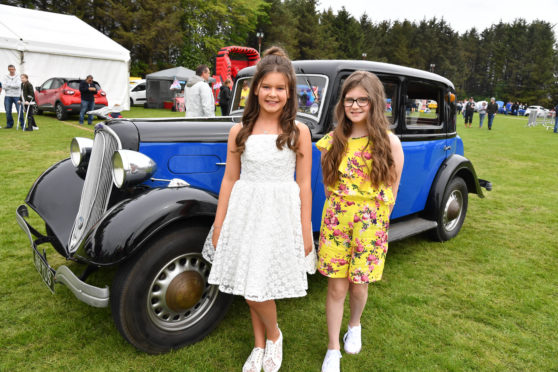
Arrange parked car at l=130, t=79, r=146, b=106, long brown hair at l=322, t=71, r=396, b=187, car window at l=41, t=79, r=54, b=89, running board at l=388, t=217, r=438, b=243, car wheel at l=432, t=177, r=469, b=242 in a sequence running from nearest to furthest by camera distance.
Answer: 1. long brown hair at l=322, t=71, r=396, b=187
2. running board at l=388, t=217, r=438, b=243
3. car wheel at l=432, t=177, r=469, b=242
4. car window at l=41, t=79, r=54, b=89
5. parked car at l=130, t=79, r=146, b=106

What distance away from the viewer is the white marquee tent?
44.3 ft

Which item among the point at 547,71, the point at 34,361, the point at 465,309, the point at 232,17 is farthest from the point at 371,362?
the point at 547,71

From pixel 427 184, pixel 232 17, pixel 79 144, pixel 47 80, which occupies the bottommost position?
pixel 427 184

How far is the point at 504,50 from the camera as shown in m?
70.6

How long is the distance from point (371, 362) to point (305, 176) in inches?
51.4

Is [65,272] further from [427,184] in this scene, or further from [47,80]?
[47,80]

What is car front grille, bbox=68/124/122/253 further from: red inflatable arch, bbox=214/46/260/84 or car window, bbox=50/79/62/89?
red inflatable arch, bbox=214/46/260/84

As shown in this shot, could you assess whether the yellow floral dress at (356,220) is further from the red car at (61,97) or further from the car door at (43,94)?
the car door at (43,94)

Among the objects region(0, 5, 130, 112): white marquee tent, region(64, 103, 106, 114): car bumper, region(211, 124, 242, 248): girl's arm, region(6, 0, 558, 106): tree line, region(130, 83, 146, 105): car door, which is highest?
region(6, 0, 558, 106): tree line

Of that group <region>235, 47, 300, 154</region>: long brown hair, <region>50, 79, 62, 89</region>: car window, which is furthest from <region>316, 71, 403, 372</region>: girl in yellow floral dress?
<region>50, 79, 62, 89</region>: car window

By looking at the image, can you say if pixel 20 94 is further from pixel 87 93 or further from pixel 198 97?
pixel 198 97

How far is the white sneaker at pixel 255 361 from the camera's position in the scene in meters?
2.15

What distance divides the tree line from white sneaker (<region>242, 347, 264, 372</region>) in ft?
96.1

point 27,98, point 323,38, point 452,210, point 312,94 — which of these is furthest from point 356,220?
point 323,38
